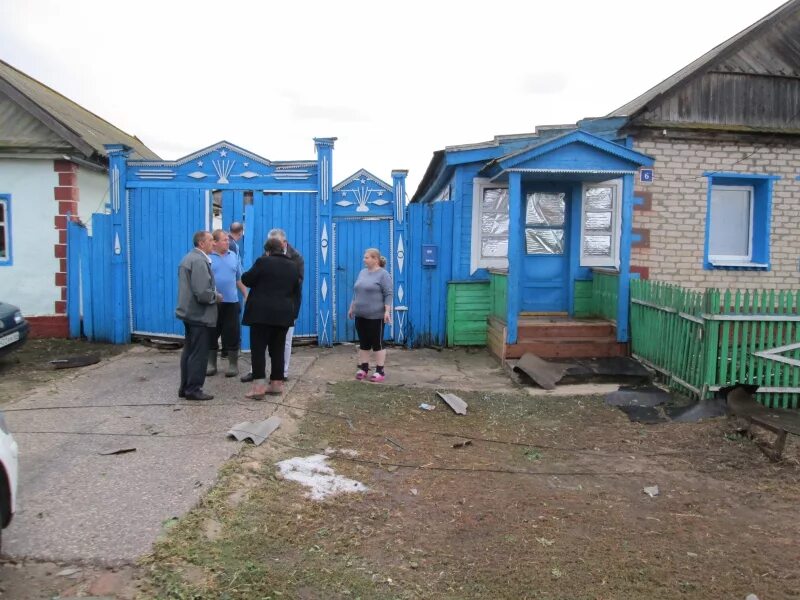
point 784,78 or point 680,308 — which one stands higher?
point 784,78

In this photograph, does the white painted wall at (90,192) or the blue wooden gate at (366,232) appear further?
the white painted wall at (90,192)

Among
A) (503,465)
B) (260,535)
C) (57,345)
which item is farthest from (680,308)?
(57,345)

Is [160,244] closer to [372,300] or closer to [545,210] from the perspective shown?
[372,300]

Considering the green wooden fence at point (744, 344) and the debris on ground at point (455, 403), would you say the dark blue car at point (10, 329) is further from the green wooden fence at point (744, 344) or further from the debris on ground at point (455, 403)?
the green wooden fence at point (744, 344)

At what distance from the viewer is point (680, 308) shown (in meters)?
7.08

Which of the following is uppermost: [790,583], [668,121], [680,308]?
[668,121]

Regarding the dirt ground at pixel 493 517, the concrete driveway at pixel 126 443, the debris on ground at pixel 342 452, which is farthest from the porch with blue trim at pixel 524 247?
the debris on ground at pixel 342 452

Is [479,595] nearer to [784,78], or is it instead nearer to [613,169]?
[613,169]

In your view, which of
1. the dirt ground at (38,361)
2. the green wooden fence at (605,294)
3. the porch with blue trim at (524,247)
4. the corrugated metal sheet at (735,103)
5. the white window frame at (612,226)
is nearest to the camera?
the dirt ground at (38,361)

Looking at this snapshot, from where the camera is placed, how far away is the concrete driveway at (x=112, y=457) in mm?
3443

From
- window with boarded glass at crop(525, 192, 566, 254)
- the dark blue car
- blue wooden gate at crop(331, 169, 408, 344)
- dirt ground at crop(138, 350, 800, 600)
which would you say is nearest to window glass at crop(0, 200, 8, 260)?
the dark blue car

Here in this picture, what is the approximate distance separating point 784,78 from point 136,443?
10.6 m

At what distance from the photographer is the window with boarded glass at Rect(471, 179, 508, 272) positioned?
962 cm

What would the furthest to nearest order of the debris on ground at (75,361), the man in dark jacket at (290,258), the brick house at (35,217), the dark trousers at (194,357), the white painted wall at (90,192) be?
the white painted wall at (90,192) → the brick house at (35,217) → the debris on ground at (75,361) → the man in dark jacket at (290,258) → the dark trousers at (194,357)
